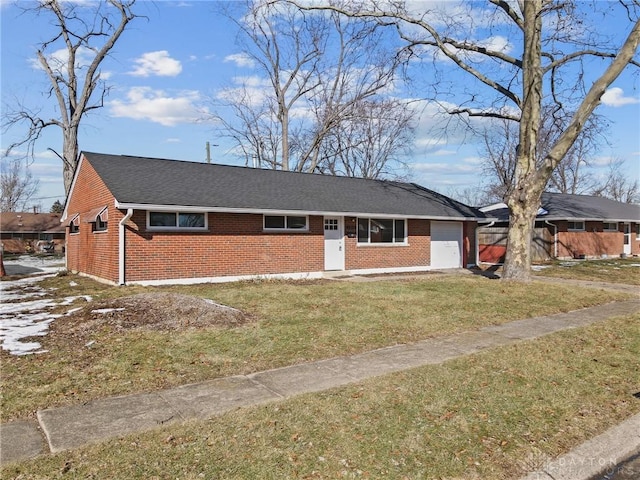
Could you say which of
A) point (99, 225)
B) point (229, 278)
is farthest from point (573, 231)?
point (99, 225)

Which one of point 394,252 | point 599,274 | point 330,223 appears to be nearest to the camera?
point 330,223

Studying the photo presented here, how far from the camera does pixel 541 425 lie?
167 inches

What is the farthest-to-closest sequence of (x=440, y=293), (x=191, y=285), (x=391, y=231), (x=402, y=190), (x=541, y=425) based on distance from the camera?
(x=402, y=190)
(x=391, y=231)
(x=191, y=285)
(x=440, y=293)
(x=541, y=425)

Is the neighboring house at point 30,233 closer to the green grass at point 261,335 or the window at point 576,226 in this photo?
the green grass at point 261,335

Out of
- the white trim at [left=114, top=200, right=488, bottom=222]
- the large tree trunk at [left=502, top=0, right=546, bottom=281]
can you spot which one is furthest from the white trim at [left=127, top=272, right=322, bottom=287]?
the large tree trunk at [left=502, top=0, right=546, bottom=281]

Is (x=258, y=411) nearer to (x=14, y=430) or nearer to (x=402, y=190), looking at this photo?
(x=14, y=430)

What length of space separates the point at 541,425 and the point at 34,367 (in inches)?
232

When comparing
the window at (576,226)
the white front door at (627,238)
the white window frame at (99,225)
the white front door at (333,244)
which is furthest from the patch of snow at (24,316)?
the white front door at (627,238)

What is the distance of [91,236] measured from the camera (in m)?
16.0

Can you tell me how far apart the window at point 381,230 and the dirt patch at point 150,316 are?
403 inches

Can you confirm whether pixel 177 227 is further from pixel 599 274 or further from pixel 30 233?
pixel 30 233

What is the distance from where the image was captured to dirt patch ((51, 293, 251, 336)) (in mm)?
7684

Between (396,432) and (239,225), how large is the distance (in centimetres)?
1194

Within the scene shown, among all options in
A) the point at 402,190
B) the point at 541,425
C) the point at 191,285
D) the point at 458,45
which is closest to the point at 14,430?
the point at 541,425
